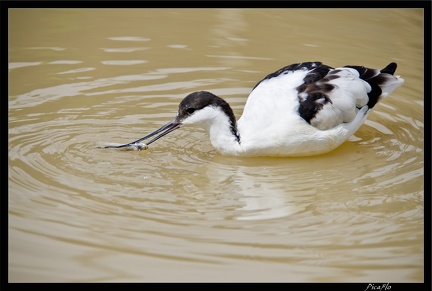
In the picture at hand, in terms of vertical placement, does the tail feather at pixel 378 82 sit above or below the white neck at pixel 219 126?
above

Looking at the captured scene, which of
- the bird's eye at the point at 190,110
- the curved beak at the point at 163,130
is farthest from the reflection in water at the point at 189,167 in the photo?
the bird's eye at the point at 190,110

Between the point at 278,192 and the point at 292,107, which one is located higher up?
the point at 292,107

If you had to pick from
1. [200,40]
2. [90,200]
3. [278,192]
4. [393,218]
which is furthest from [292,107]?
[200,40]

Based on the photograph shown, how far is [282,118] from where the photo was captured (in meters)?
7.24

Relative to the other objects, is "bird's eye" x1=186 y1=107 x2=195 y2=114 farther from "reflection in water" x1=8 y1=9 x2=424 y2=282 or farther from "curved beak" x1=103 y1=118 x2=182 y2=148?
"reflection in water" x1=8 y1=9 x2=424 y2=282

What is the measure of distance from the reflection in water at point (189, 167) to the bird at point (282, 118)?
0.56 ft

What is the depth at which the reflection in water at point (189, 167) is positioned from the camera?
17.8 feet

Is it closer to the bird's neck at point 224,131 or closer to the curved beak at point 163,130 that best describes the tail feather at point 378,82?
the bird's neck at point 224,131

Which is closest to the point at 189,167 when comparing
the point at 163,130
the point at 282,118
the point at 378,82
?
the point at 163,130

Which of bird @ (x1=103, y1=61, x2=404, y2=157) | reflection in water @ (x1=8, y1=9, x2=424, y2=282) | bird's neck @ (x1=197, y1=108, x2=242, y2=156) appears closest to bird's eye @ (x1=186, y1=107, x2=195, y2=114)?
bird @ (x1=103, y1=61, x2=404, y2=157)

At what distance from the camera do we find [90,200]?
625cm

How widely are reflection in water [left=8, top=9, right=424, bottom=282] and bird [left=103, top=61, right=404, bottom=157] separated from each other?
0.56 feet

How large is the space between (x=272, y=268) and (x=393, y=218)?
1.38 metres

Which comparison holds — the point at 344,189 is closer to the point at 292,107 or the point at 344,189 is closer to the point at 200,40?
the point at 292,107
